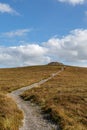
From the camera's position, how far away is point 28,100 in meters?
37.0

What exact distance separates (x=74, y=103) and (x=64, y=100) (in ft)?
5.80

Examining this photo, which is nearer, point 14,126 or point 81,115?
point 14,126

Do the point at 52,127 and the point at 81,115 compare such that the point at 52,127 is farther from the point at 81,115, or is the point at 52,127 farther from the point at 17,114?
the point at 81,115

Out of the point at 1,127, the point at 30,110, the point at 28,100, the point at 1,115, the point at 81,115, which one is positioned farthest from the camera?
the point at 28,100

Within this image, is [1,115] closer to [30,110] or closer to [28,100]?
[30,110]

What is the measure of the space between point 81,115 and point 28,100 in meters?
11.9

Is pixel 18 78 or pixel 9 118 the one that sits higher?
pixel 18 78

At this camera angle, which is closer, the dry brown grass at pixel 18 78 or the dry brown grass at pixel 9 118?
the dry brown grass at pixel 9 118

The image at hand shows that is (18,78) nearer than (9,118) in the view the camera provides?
No

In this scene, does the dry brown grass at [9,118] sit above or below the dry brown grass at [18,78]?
below

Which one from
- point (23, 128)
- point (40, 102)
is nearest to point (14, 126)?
point (23, 128)

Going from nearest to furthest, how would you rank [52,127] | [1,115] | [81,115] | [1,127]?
[1,127], [52,127], [1,115], [81,115]

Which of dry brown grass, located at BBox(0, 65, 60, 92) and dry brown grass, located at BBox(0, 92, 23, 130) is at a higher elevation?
dry brown grass, located at BBox(0, 65, 60, 92)

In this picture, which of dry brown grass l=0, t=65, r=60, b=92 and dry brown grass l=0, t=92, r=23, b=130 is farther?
dry brown grass l=0, t=65, r=60, b=92
